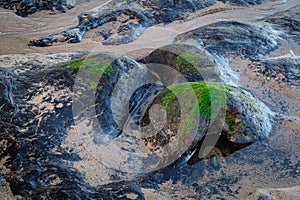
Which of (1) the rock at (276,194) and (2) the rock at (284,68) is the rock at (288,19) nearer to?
(2) the rock at (284,68)

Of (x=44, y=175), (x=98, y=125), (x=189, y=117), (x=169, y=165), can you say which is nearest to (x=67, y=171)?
(x=44, y=175)

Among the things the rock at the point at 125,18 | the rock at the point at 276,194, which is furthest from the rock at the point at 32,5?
the rock at the point at 276,194

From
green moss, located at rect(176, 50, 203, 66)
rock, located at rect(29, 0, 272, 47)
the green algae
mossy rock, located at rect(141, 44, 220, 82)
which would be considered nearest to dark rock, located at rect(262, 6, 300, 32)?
rock, located at rect(29, 0, 272, 47)

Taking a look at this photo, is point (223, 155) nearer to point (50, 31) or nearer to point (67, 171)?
point (67, 171)

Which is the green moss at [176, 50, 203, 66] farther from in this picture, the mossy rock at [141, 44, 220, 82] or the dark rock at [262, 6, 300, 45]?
the dark rock at [262, 6, 300, 45]

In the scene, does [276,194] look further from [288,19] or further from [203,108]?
[288,19]

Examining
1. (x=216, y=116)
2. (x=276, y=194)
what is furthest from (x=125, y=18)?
(x=276, y=194)
